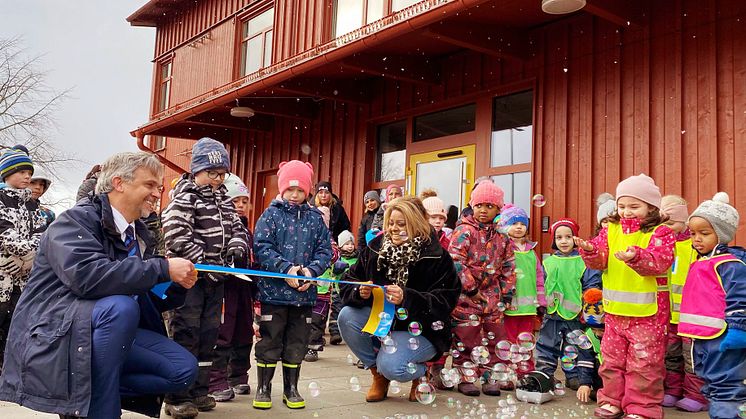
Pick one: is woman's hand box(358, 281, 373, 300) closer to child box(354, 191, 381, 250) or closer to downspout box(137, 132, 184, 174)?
child box(354, 191, 381, 250)

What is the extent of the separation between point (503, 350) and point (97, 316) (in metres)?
3.08

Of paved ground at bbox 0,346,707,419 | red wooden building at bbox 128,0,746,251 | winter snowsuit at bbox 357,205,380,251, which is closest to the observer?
paved ground at bbox 0,346,707,419

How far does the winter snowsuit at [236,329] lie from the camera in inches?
180

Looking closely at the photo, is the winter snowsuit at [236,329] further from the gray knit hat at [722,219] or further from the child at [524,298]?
the gray knit hat at [722,219]

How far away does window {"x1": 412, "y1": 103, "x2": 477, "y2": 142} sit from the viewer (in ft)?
28.2

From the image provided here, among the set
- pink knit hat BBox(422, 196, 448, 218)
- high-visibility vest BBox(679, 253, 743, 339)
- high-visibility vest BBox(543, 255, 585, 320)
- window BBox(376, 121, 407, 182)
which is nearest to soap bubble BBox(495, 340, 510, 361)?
high-visibility vest BBox(543, 255, 585, 320)

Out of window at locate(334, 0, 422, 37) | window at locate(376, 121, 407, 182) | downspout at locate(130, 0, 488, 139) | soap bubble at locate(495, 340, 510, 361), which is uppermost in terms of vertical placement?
window at locate(334, 0, 422, 37)

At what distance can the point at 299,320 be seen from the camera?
171 inches

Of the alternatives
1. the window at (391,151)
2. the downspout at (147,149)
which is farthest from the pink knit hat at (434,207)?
the downspout at (147,149)

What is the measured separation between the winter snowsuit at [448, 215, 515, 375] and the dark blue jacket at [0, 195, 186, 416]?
2.61 m

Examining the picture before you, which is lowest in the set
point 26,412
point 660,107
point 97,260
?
point 26,412

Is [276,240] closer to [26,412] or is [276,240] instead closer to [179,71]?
[26,412]

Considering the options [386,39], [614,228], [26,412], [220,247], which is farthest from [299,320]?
[386,39]

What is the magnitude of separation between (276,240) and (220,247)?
16.6 inches
